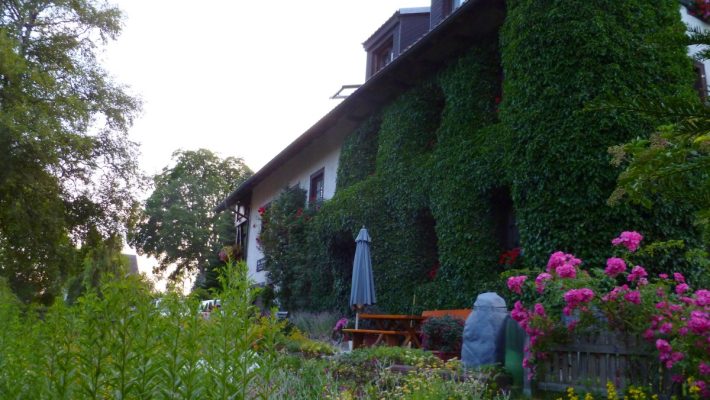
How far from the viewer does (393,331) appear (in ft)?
35.1

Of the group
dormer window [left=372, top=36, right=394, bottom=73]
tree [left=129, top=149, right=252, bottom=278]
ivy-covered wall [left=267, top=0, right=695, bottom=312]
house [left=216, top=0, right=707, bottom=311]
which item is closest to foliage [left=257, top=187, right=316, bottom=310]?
house [left=216, top=0, right=707, bottom=311]

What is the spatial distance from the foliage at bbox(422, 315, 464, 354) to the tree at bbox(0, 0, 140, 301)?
9581mm

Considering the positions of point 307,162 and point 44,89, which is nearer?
point 44,89

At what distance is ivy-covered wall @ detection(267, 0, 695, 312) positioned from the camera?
8.78 meters

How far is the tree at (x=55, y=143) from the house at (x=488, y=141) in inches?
239

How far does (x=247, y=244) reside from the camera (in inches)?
1000

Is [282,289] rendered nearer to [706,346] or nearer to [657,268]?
[657,268]

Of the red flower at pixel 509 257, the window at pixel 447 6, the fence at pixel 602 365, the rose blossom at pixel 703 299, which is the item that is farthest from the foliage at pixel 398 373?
Answer: the window at pixel 447 6

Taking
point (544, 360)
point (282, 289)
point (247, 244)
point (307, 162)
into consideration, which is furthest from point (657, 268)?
point (247, 244)

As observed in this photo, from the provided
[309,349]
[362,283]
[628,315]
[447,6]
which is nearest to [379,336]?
[362,283]

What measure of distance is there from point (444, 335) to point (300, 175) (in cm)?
1175

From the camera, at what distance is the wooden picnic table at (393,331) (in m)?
10.6

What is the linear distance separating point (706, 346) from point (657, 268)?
10.9 feet

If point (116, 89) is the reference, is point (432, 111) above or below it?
below
